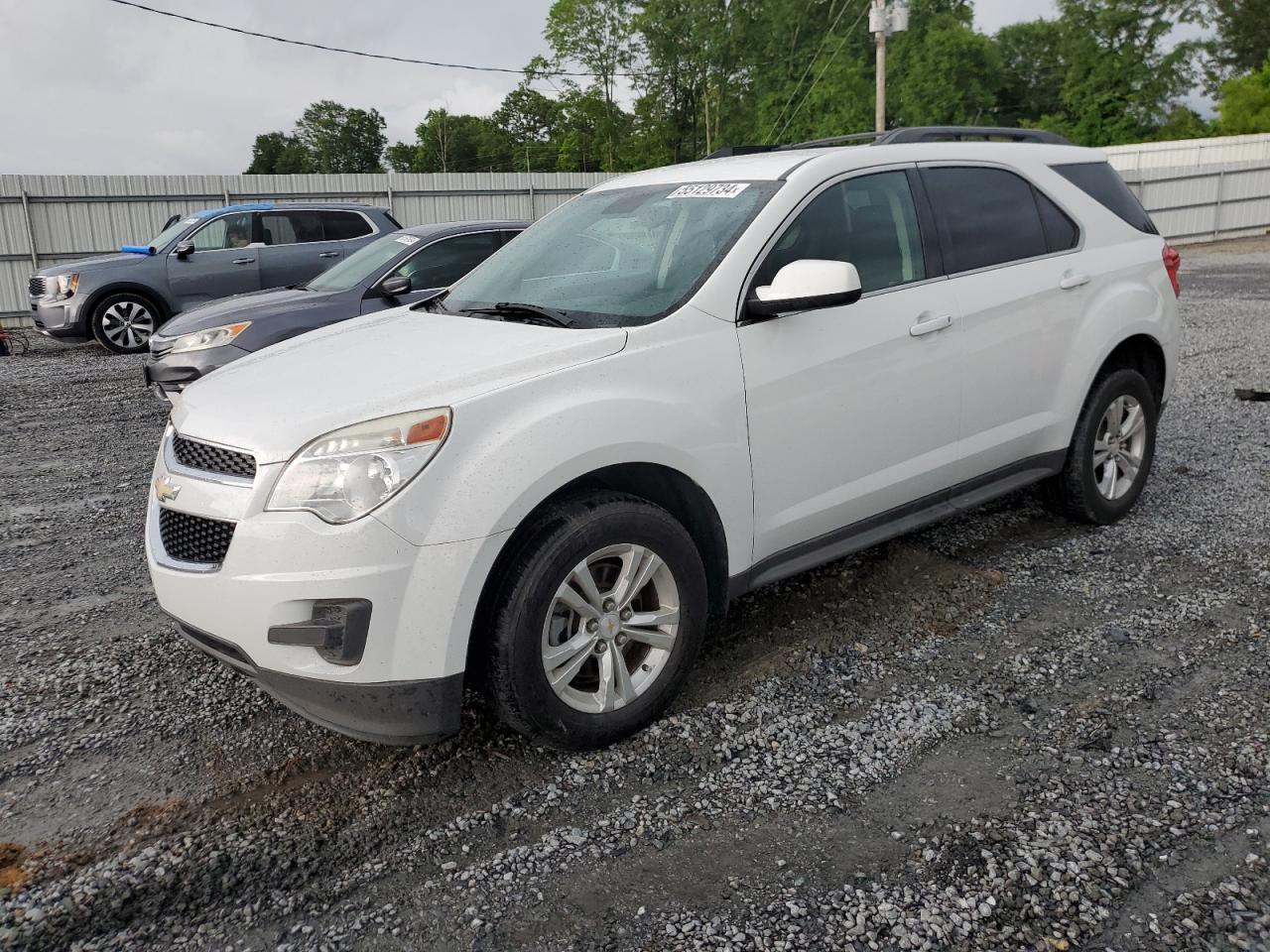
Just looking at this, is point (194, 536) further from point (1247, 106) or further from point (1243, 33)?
point (1243, 33)

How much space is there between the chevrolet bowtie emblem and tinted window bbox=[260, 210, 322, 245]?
35.7 ft

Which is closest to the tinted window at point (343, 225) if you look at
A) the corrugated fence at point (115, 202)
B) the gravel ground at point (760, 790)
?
the corrugated fence at point (115, 202)

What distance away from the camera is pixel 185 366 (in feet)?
25.5

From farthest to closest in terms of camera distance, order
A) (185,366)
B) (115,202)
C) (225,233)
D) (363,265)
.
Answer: (115,202) < (225,233) < (363,265) < (185,366)

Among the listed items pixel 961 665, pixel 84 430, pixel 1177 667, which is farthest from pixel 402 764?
pixel 84 430

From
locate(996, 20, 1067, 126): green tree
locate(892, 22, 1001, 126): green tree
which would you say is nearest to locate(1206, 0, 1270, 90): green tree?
locate(996, 20, 1067, 126): green tree

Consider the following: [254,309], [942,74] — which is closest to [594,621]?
[254,309]

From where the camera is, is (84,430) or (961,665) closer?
(961,665)

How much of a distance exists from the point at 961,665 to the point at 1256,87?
57.7 m

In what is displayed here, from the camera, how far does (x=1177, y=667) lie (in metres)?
3.66

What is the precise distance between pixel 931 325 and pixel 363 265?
5.93m

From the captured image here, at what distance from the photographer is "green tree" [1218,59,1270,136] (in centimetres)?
4800

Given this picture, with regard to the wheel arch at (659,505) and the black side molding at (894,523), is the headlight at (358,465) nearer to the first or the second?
the wheel arch at (659,505)

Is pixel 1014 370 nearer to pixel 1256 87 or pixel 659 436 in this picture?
pixel 659 436
